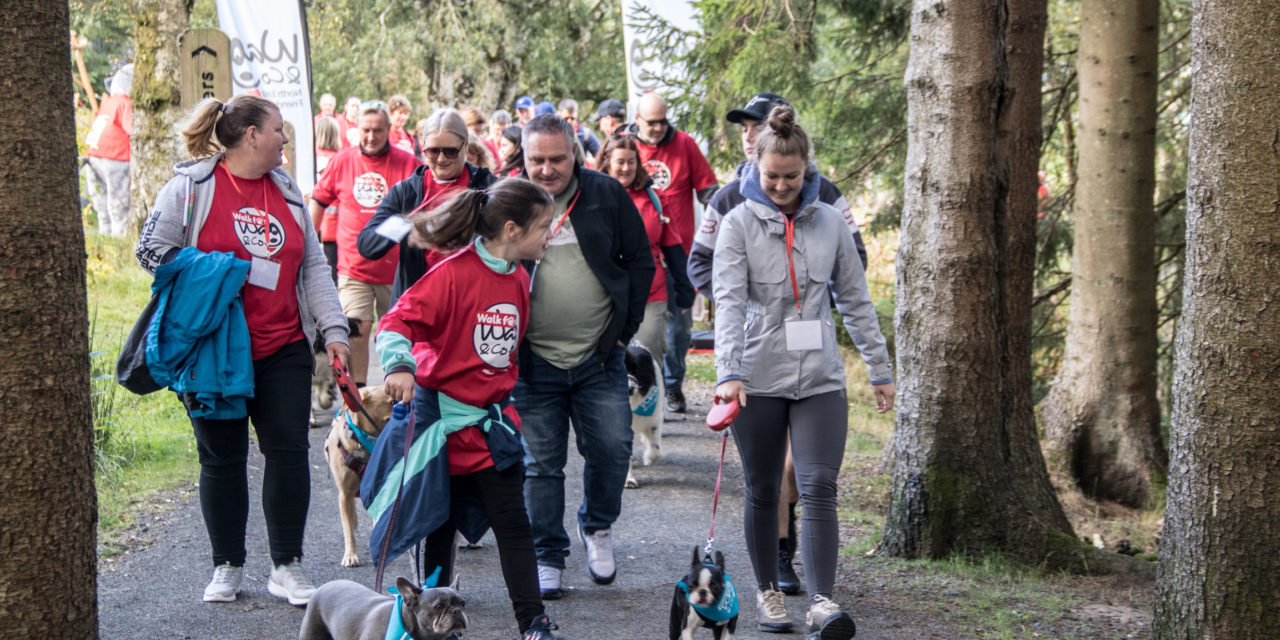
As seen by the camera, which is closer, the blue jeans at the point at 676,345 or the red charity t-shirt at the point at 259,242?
the red charity t-shirt at the point at 259,242

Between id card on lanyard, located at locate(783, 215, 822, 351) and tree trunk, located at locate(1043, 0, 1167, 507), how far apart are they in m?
5.67

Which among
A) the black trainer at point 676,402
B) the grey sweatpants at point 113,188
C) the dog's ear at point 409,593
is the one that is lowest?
the black trainer at point 676,402

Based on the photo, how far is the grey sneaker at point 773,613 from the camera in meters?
5.07

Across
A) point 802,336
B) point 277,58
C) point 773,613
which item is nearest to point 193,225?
point 802,336

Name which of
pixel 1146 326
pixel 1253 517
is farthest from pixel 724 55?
pixel 1253 517

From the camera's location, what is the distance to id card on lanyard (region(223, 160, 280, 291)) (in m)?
4.89

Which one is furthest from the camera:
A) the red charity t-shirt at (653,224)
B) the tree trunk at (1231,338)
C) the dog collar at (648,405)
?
the red charity t-shirt at (653,224)

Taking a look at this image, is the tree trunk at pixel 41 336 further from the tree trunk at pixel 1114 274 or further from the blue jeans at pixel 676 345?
the tree trunk at pixel 1114 274

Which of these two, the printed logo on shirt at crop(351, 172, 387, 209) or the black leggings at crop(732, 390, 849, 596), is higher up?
the printed logo on shirt at crop(351, 172, 387, 209)

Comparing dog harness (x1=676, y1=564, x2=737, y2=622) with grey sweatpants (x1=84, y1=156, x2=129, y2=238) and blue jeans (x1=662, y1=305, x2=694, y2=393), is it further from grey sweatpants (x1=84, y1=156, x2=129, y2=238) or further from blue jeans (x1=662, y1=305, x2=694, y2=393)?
grey sweatpants (x1=84, y1=156, x2=129, y2=238)

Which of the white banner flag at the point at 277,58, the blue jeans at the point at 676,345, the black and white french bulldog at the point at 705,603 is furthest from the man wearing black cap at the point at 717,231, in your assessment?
the white banner flag at the point at 277,58

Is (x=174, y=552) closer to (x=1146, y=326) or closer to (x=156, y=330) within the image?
(x=156, y=330)

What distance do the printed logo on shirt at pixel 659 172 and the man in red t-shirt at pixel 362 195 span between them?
1.81 meters

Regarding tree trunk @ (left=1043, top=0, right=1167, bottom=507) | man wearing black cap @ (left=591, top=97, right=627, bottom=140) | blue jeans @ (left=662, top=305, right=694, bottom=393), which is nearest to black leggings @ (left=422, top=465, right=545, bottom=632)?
blue jeans @ (left=662, top=305, right=694, bottom=393)
